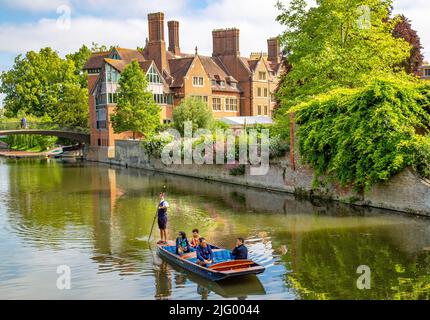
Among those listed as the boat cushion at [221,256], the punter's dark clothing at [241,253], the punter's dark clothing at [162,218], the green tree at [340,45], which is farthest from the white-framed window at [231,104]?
the punter's dark clothing at [241,253]

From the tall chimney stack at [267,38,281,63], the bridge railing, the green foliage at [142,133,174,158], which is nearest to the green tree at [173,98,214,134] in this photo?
the green foliage at [142,133,174,158]

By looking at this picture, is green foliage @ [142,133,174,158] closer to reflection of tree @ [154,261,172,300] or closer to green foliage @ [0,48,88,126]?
reflection of tree @ [154,261,172,300]

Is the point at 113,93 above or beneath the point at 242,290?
above

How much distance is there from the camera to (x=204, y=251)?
14930 mm

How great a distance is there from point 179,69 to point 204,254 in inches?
2001

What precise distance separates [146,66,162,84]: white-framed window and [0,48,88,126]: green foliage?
65.5ft

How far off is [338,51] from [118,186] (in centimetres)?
1676

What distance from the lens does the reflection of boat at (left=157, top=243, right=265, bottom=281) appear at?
45.2ft

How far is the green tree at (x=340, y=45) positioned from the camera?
30578mm

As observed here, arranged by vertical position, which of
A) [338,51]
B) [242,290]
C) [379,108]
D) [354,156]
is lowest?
[242,290]

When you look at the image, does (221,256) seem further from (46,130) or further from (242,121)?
(46,130)

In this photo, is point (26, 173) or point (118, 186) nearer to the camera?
point (118, 186)

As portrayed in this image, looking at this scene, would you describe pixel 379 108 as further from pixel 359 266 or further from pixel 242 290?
pixel 242 290
